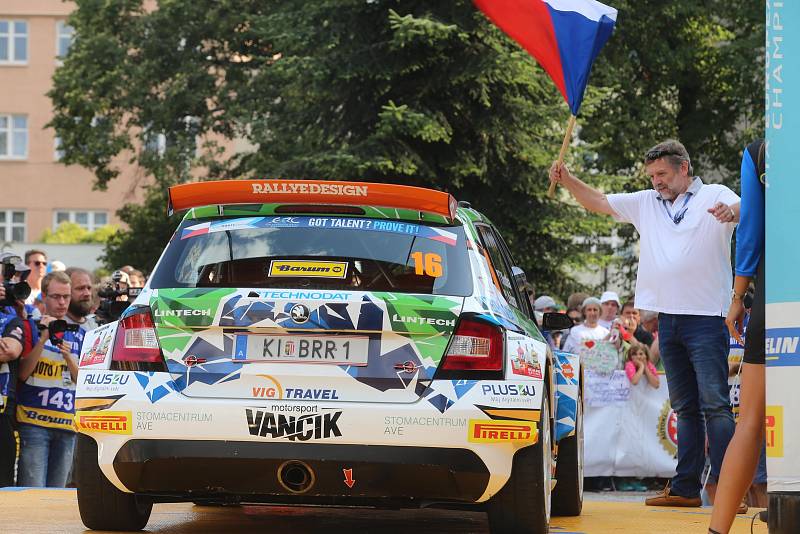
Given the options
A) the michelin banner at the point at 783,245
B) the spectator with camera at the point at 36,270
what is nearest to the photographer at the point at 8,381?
the spectator with camera at the point at 36,270

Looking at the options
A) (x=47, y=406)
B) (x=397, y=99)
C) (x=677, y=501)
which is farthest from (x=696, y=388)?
(x=397, y=99)

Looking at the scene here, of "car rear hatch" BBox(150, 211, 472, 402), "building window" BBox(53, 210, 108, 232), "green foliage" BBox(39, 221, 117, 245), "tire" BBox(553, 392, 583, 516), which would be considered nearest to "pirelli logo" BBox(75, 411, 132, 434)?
"car rear hatch" BBox(150, 211, 472, 402)

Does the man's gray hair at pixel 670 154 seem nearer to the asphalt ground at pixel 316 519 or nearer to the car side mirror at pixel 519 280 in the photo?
the car side mirror at pixel 519 280

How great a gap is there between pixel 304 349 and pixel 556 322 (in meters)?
2.52

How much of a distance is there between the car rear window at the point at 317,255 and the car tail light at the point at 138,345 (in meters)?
0.23

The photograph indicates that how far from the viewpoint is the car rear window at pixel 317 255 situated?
6656mm

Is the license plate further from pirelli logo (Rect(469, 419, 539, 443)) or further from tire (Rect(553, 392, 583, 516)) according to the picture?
tire (Rect(553, 392, 583, 516))

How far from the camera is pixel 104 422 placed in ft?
21.0

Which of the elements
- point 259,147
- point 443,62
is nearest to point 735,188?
point 259,147

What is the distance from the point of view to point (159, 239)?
39.2 meters

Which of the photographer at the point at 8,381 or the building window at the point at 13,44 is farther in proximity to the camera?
the building window at the point at 13,44

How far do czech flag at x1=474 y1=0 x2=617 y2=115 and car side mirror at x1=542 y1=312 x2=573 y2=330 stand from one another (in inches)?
56.5

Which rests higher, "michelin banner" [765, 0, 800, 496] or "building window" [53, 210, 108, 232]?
"michelin banner" [765, 0, 800, 496]

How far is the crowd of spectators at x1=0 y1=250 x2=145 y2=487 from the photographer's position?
34.8 feet
